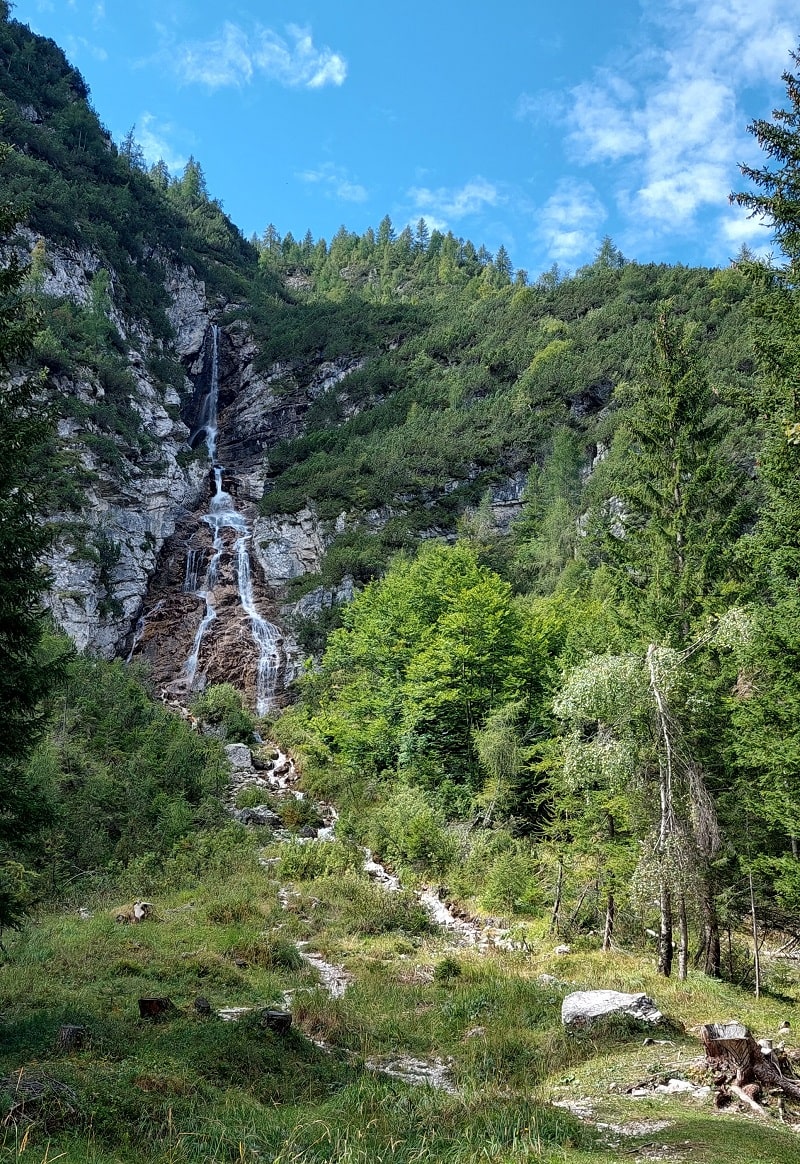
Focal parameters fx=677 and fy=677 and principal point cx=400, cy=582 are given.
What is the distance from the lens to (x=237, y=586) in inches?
1964

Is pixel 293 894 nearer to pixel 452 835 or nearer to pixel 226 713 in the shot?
pixel 452 835

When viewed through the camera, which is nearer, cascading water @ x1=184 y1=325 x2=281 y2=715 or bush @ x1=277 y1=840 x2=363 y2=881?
bush @ x1=277 y1=840 x2=363 y2=881

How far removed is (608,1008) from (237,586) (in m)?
43.7

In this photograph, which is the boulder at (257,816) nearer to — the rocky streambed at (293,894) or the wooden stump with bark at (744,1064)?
the rocky streambed at (293,894)

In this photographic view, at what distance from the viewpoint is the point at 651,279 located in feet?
254

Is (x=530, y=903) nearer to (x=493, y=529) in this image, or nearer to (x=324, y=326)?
(x=493, y=529)

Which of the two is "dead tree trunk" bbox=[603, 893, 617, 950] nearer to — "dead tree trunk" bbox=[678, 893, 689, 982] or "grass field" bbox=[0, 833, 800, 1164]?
"grass field" bbox=[0, 833, 800, 1164]

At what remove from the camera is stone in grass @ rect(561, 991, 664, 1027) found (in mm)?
9008

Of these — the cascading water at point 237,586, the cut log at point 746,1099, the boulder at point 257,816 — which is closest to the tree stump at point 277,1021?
the cut log at point 746,1099

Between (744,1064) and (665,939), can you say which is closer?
(744,1064)

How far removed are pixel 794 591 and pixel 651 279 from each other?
7844 centimetres

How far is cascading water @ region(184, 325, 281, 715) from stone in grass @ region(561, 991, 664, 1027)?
32922mm

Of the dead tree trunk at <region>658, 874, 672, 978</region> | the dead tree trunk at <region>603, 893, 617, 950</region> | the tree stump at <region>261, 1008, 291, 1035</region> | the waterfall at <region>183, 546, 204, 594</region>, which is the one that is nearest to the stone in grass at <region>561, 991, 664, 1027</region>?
the dead tree trunk at <region>658, 874, 672, 978</region>

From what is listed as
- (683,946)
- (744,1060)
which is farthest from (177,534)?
(744,1060)
